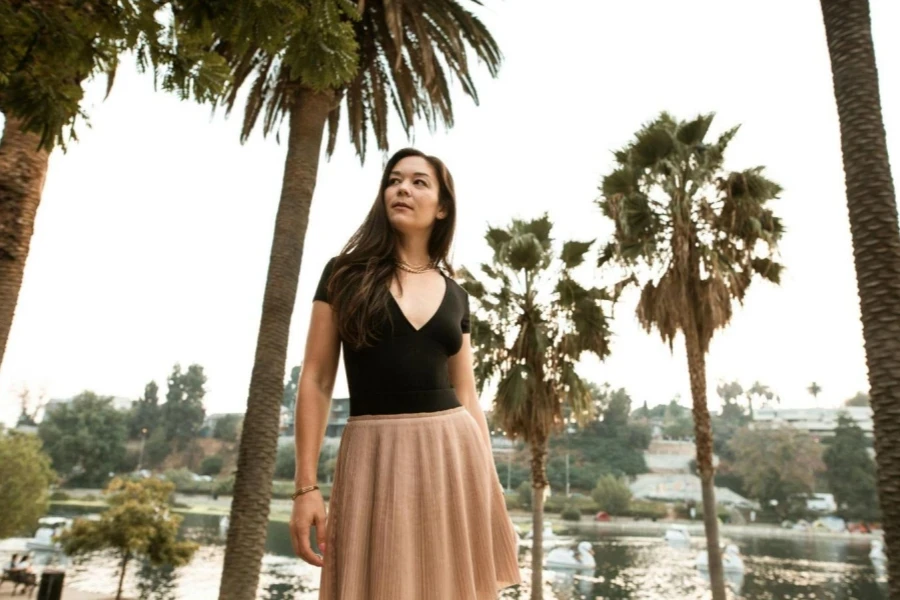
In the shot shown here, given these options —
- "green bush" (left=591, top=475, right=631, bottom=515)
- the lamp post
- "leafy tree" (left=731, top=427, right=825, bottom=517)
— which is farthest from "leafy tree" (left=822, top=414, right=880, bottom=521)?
the lamp post

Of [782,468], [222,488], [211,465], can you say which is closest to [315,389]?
[782,468]

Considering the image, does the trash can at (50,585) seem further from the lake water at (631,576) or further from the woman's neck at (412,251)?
the lake water at (631,576)

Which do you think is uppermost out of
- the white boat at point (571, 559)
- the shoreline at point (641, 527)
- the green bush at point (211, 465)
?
the green bush at point (211, 465)

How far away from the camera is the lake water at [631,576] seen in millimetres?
32031

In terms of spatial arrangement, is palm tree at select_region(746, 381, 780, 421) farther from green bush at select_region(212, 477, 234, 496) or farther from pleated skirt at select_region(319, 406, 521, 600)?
pleated skirt at select_region(319, 406, 521, 600)

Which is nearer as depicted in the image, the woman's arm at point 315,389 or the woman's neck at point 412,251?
A: the woman's arm at point 315,389

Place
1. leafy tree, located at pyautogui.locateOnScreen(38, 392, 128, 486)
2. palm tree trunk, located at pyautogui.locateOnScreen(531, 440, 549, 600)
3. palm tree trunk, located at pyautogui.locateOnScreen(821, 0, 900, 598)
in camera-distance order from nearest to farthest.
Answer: palm tree trunk, located at pyautogui.locateOnScreen(821, 0, 900, 598) < palm tree trunk, located at pyautogui.locateOnScreen(531, 440, 549, 600) < leafy tree, located at pyautogui.locateOnScreen(38, 392, 128, 486)

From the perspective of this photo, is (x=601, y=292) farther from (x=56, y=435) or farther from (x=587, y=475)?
(x=56, y=435)

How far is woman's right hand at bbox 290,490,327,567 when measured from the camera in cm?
134

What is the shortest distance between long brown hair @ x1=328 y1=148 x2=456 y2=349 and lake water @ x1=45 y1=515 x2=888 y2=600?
24.7 m

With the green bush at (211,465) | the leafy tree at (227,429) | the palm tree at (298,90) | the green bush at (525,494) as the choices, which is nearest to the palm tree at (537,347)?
the palm tree at (298,90)

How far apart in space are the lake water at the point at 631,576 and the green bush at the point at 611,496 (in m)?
7.90

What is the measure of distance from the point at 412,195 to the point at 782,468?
250 ft

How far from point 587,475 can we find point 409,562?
250ft
